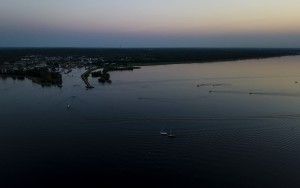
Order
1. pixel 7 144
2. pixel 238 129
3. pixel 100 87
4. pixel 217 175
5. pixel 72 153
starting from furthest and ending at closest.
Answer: pixel 100 87, pixel 238 129, pixel 7 144, pixel 72 153, pixel 217 175

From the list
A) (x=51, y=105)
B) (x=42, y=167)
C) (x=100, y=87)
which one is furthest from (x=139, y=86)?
(x=42, y=167)

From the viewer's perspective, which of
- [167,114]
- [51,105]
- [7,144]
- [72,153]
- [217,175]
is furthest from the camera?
[51,105]

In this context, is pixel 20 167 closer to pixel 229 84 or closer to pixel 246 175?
pixel 246 175

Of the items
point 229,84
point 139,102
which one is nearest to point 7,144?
point 139,102

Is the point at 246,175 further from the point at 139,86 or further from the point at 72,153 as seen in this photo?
the point at 139,86

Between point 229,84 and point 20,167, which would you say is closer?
point 20,167

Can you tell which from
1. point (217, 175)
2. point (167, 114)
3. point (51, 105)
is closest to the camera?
point (217, 175)
